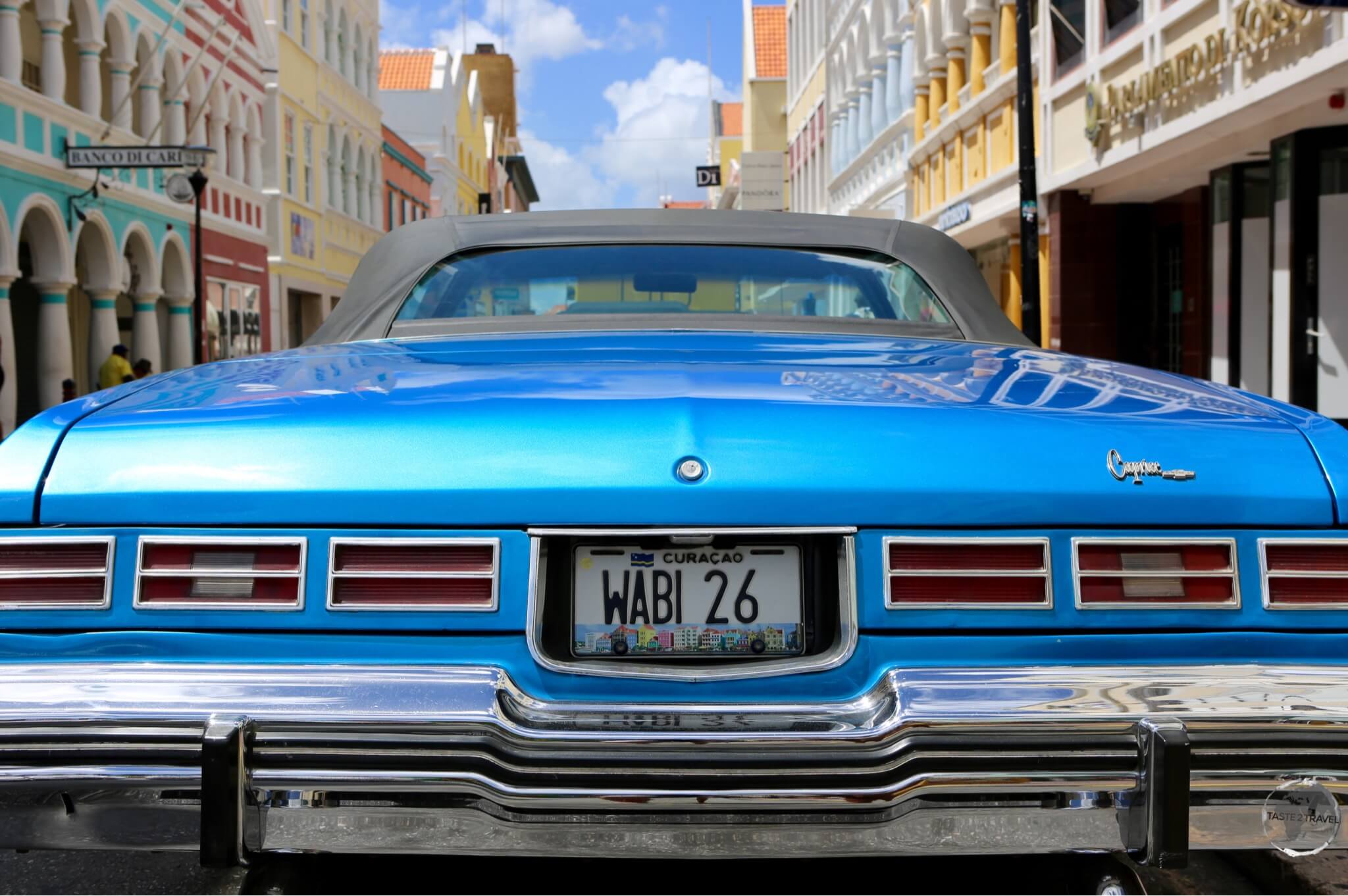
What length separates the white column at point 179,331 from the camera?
1048 inches

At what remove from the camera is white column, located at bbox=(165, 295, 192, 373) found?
26625 mm

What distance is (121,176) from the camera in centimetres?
2331

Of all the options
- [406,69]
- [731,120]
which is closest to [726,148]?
[731,120]

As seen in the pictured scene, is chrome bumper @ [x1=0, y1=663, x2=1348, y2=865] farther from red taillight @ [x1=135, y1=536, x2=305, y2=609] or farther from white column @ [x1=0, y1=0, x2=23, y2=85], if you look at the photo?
white column @ [x1=0, y1=0, x2=23, y2=85]

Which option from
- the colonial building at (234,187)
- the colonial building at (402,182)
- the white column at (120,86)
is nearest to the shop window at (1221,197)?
the white column at (120,86)

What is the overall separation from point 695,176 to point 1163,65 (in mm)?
40196

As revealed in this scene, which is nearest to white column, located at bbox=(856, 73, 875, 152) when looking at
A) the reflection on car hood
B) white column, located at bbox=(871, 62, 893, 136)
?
white column, located at bbox=(871, 62, 893, 136)

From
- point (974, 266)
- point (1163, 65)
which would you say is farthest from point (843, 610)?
point (1163, 65)

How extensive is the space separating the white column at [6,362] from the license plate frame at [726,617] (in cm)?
1819

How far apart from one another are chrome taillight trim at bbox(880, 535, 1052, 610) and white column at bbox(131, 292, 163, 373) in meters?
24.5

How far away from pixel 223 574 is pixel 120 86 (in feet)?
78.7

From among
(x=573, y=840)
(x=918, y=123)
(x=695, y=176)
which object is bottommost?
(x=573, y=840)

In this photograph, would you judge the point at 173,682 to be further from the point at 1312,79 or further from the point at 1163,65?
the point at 1163,65

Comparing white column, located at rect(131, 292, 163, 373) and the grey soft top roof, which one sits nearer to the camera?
the grey soft top roof
